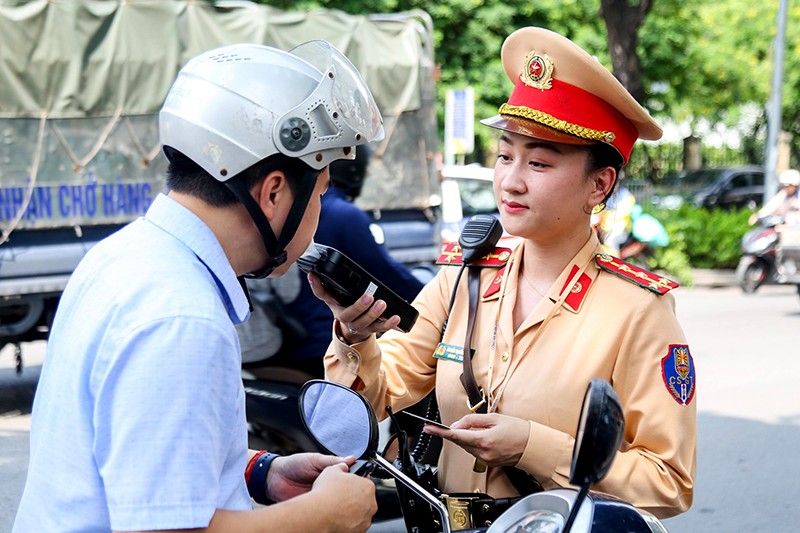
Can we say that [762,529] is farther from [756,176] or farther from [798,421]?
[756,176]

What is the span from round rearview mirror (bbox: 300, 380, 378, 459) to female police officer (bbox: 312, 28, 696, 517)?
0.15 m

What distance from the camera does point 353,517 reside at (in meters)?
1.53

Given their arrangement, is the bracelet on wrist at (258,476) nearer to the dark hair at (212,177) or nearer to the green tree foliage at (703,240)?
the dark hair at (212,177)

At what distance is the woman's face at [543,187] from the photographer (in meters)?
2.20

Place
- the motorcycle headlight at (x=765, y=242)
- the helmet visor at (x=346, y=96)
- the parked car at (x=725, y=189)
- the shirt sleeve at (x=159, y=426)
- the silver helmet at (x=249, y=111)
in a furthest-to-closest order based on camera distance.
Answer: the parked car at (x=725, y=189)
the motorcycle headlight at (x=765, y=242)
the helmet visor at (x=346, y=96)
the silver helmet at (x=249, y=111)
the shirt sleeve at (x=159, y=426)

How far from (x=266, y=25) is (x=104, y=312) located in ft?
25.0

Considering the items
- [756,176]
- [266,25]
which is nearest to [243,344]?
[266,25]

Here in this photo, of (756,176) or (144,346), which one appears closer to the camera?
(144,346)

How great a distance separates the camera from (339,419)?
1.83 m

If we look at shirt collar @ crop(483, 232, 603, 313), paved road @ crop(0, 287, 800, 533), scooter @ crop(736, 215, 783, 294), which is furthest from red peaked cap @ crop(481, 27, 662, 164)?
scooter @ crop(736, 215, 783, 294)

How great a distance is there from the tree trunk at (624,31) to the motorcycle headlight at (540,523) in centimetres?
1351

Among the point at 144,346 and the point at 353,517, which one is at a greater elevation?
the point at 144,346

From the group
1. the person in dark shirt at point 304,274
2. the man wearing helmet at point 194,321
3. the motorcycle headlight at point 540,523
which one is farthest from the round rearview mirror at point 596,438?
the person in dark shirt at point 304,274

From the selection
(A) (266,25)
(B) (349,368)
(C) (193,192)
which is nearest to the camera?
(C) (193,192)
